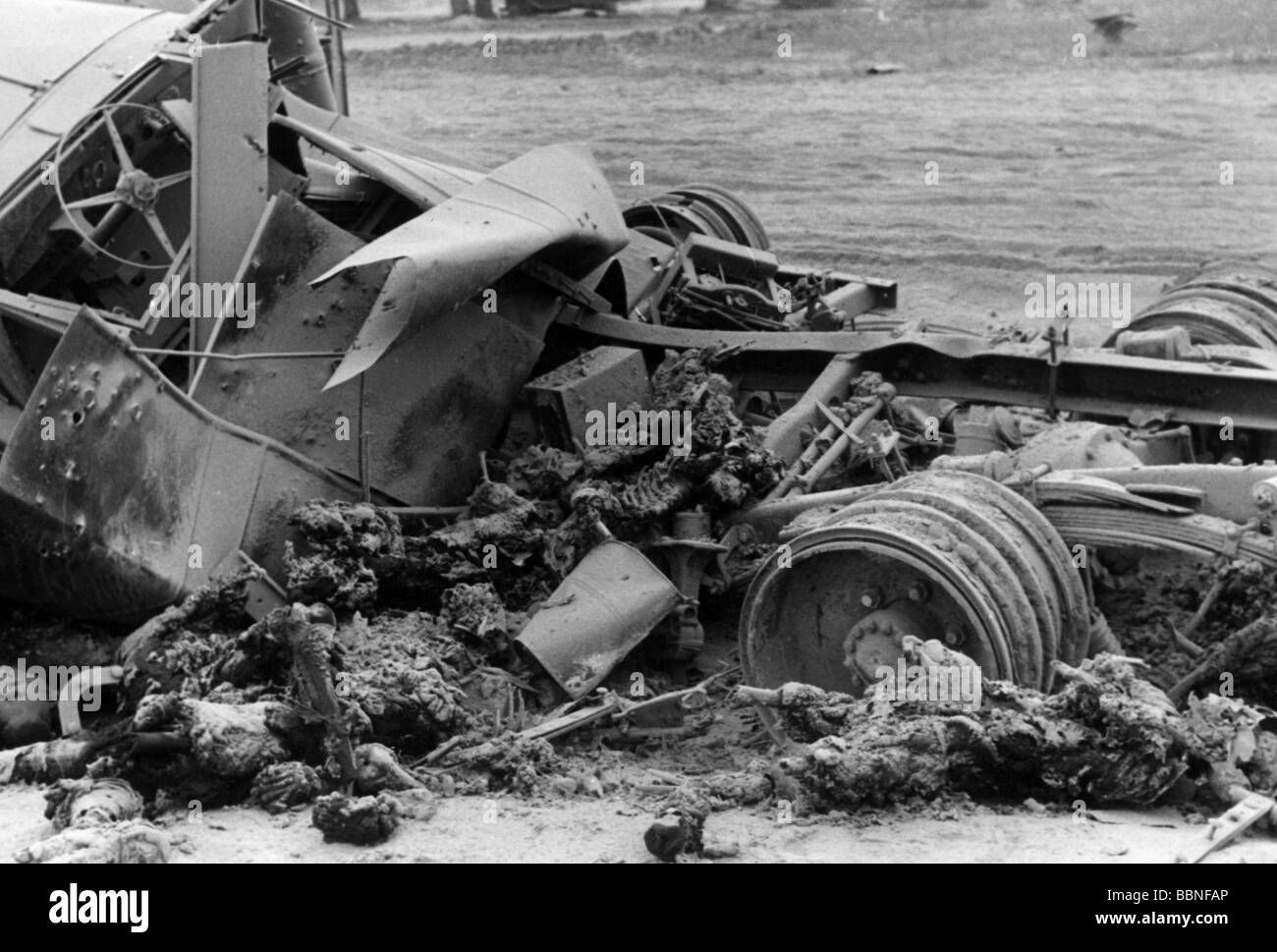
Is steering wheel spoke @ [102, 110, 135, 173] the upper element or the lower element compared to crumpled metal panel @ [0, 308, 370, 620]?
upper

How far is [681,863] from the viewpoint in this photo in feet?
16.2

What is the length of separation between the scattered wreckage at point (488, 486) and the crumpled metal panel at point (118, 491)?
0.01m

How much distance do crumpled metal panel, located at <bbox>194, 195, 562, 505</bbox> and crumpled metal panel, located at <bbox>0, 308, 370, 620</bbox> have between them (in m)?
0.33

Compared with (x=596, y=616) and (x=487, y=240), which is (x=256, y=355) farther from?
(x=596, y=616)

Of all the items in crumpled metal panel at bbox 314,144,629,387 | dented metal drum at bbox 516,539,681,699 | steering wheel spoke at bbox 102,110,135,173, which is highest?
steering wheel spoke at bbox 102,110,135,173

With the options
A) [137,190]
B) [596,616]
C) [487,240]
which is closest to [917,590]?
[596,616]

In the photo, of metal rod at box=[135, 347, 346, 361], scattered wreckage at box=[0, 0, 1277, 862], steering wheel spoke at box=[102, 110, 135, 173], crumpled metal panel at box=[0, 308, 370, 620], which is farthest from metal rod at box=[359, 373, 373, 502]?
steering wheel spoke at box=[102, 110, 135, 173]

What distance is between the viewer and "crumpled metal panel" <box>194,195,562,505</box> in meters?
6.98

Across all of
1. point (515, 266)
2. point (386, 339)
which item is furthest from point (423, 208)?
point (386, 339)

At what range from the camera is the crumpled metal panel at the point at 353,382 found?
6.98 m

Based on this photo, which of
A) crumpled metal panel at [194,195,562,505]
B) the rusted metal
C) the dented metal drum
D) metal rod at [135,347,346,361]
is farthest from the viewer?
crumpled metal panel at [194,195,562,505]

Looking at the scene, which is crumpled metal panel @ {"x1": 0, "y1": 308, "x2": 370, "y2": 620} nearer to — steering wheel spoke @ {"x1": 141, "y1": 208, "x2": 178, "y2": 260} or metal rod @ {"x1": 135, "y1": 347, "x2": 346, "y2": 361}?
metal rod @ {"x1": 135, "y1": 347, "x2": 346, "y2": 361}

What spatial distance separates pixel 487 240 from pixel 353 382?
0.66 m

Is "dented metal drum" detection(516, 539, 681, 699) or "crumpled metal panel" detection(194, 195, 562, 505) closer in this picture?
"dented metal drum" detection(516, 539, 681, 699)
